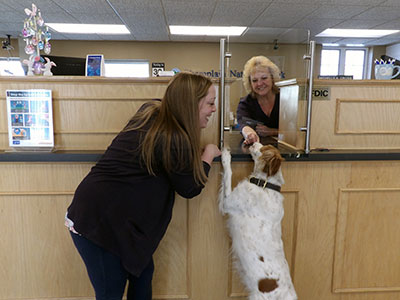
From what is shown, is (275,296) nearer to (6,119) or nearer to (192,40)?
(6,119)

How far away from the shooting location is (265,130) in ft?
7.68

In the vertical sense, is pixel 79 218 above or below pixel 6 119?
below

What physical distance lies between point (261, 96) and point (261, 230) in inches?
44.8

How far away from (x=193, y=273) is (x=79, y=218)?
36.6 inches

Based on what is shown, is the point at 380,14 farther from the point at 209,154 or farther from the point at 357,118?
the point at 209,154

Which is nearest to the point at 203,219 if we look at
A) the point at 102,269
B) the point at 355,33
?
the point at 102,269

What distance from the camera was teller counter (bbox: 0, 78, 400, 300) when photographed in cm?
184

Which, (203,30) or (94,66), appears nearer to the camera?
(94,66)

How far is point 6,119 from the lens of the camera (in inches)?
72.7

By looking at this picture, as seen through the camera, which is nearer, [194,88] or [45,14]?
[194,88]

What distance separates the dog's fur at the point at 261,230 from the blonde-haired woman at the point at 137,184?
36cm

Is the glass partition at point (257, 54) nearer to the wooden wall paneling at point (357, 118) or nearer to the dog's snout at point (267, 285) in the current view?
the wooden wall paneling at point (357, 118)

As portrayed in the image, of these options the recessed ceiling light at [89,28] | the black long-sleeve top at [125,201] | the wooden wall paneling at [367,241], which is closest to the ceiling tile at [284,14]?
the recessed ceiling light at [89,28]

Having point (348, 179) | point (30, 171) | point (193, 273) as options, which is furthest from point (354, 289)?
point (30, 171)
